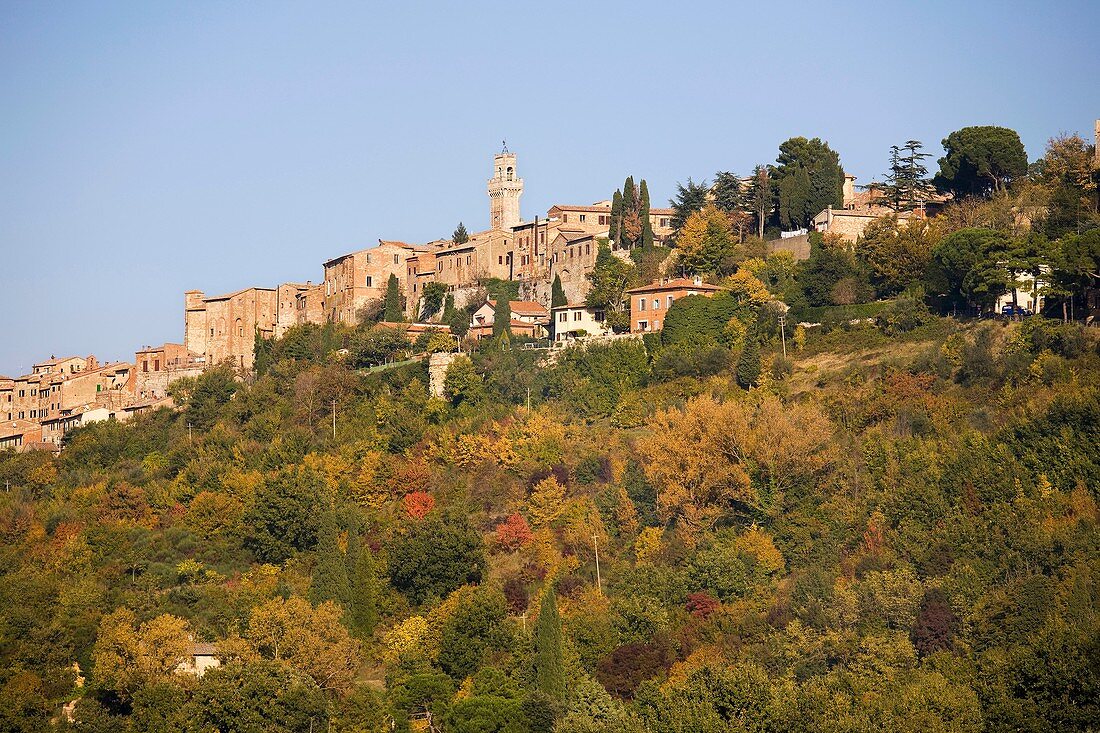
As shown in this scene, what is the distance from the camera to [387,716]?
4091 cm

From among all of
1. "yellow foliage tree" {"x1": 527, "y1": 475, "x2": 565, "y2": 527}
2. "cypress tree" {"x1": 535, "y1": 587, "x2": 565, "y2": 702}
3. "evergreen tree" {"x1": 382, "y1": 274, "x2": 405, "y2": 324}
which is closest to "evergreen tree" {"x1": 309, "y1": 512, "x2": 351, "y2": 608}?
"yellow foliage tree" {"x1": 527, "y1": 475, "x2": 565, "y2": 527}

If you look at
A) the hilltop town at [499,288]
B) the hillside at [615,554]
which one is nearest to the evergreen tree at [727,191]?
the hilltop town at [499,288]

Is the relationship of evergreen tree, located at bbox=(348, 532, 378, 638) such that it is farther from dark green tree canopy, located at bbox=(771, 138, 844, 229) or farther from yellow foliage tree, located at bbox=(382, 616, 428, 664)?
dark green tree canopy, located at bbox=(771, 138, 844, 229)

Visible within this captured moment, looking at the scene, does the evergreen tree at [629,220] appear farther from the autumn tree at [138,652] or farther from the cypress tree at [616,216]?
the autumn tree at [138,652]

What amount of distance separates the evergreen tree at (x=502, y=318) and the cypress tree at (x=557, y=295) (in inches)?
73.3

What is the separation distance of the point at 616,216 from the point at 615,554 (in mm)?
24741

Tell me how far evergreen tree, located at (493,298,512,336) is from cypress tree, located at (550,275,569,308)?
1.86 m

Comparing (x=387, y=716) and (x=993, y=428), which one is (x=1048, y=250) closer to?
(x=993, y=428)

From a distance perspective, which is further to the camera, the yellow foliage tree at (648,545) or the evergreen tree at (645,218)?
the evergreen tree at (645,218)

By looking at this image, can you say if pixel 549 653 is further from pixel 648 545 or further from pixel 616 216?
pixel 616 216

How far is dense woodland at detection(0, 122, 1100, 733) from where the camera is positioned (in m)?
39.6

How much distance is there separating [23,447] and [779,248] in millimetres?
32461

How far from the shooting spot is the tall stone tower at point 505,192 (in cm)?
8625

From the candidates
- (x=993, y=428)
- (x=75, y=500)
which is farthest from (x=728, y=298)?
(x=75, y=500)
